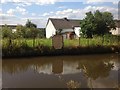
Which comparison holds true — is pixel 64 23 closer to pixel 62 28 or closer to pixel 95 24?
pixel 62 28

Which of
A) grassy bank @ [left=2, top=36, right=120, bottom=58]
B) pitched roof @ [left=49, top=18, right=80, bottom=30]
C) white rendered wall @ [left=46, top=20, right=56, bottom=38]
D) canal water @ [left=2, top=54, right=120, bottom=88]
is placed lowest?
canal water @ [left=2, top=54, right=120, bottom=88]

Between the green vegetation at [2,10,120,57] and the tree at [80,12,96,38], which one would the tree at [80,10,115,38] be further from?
the green vegetation at [2,10,120,57]

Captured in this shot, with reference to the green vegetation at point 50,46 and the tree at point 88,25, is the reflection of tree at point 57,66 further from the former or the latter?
the tree at point 88,25

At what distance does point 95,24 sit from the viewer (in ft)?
86.0

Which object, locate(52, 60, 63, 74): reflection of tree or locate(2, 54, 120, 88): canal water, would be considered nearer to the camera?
locate(2, 54, 120, 88): canal water

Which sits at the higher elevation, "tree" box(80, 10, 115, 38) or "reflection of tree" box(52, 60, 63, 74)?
"tree" box(80, 10, 115, 38)

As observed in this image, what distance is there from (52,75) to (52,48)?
20.3ft

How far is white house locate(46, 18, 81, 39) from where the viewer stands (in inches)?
1306

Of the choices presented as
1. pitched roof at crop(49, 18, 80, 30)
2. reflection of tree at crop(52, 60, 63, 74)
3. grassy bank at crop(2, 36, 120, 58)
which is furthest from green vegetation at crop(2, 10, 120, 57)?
pitched roof at crop(49, 18, 80, 30)

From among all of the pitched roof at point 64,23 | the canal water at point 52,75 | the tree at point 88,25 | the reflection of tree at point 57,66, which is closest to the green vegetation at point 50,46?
the canal water at point 52,75

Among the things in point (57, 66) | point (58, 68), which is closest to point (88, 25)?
point (57, 66)

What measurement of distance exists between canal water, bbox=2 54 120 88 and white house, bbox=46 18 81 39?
17793 millimetres

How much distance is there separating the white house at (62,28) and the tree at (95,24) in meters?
5.08

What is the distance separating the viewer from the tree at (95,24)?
2634 centimetres
